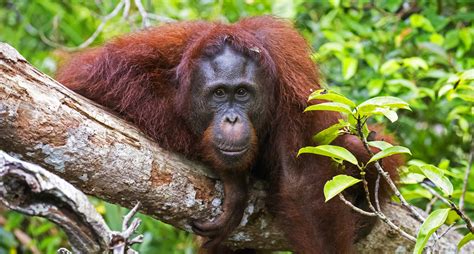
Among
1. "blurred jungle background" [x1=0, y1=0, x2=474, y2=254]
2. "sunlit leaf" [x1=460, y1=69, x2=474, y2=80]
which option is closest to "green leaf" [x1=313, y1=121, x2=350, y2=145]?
"sunlit leaf" [x1=460, y1=69, x2=474, y2=80]

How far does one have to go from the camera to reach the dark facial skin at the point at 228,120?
321 centimetres

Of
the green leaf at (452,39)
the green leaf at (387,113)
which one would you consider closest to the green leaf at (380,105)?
the green leaf at (387,113)

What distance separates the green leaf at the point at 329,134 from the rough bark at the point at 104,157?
Result: 0.53m

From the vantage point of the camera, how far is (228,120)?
3250 mm

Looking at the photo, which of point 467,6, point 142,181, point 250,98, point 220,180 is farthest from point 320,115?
point 467,6

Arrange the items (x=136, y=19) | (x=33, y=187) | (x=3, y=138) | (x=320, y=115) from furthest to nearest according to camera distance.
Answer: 1. (x=136, y=19)
2. (x=320, y=115)
3. (x=3, y=138)
4. (x=33, y=187)

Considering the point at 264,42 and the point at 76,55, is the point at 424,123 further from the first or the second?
A: the point at 76,55

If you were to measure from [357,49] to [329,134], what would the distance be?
1.44m

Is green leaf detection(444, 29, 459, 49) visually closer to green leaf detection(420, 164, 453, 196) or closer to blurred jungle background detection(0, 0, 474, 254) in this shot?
blurred jungle background detection(0, 0, 474, 254)

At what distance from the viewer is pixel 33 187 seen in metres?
1.70

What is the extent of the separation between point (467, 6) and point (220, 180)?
99.0 inches

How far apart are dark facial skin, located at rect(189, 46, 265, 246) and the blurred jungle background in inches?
27.3

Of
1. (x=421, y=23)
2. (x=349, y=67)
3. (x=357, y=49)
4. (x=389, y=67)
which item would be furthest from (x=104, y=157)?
(x=421, y=23)

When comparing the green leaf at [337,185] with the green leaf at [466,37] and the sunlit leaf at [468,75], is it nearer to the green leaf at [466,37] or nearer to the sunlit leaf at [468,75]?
the sunlit leaf at [468,75]
